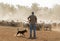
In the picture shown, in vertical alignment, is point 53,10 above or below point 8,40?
above

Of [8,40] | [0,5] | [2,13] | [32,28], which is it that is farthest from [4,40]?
[0,5]

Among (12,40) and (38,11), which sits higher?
(38,11)

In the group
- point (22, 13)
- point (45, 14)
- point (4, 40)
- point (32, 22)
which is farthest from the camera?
point (22, 13)

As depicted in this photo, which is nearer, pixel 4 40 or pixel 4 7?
pixel 4 40

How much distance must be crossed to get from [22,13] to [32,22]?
3301 inches

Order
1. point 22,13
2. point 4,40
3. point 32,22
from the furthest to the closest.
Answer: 1. point 22,13
2. point 32,22
3. point 4,40

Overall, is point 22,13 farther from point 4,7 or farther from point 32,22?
point 32,22

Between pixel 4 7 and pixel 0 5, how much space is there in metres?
2.39

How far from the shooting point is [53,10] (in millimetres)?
100625

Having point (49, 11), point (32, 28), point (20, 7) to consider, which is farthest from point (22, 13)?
point (32, 28)

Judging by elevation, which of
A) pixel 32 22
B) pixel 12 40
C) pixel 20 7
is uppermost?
pixel 20 7

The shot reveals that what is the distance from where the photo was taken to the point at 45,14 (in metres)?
90.0

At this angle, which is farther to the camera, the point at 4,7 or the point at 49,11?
the point at 4,7

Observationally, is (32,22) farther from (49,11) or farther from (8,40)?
(49,11)
